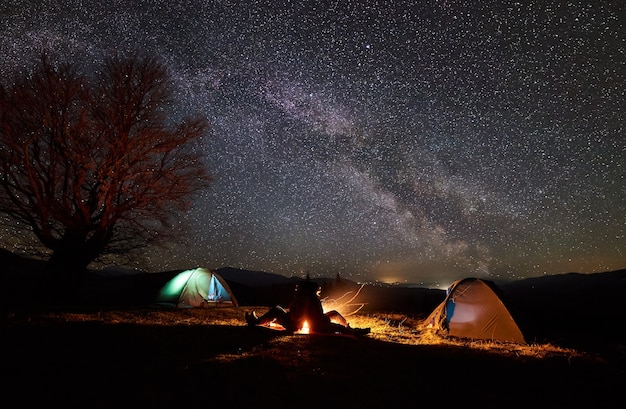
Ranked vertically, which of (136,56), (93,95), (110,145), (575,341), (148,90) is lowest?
(575,341)

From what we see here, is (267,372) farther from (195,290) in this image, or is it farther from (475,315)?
(195,290)

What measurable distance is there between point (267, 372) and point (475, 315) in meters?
9.05

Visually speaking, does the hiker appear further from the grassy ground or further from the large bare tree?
the large bare tree

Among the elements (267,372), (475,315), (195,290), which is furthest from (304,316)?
(195,290)

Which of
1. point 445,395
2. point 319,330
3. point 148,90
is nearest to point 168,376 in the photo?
point 445,395

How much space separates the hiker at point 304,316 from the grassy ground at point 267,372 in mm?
1239

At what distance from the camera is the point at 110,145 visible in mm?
15625

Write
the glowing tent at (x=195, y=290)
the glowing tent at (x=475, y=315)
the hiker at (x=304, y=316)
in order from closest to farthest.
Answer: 1. the hiker at (x=304, y=316)
2. the glowing tent at (x=475, y=315)
3. the glowing tent at (x=195, y=290)

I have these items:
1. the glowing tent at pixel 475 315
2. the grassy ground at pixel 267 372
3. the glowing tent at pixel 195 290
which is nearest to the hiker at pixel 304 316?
the grassy ground at pixel 267 372

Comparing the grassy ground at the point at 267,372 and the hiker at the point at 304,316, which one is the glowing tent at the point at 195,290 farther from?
the grassy ground at the point at 267,372

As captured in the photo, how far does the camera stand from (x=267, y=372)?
17.5ft

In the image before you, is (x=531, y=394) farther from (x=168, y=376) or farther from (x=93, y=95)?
(x=93, y=95)

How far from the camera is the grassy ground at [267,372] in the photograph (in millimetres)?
4363

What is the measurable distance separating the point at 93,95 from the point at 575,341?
2103 cm
